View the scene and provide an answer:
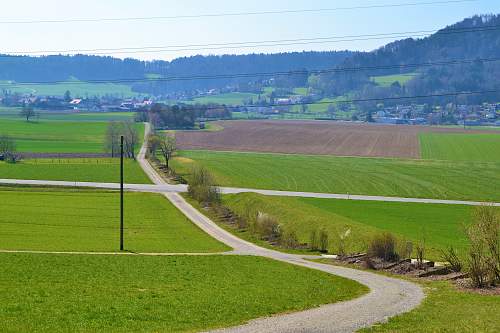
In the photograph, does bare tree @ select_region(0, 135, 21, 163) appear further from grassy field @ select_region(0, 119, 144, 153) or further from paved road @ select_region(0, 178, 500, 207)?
paved road @ select_region(0, 178, 500, 207)

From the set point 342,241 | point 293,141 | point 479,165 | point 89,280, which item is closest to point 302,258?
point 342,241

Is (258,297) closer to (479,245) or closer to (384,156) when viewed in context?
(479,245)

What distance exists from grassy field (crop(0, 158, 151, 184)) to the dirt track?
3286 centimetres

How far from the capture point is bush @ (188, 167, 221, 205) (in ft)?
253

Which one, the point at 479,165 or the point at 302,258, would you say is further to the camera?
the point at 479,165

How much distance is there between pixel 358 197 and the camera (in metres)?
83.9

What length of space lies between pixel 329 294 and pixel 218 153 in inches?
4520

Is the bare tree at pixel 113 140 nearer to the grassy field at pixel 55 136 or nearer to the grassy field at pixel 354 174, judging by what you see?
the grassy field at pixel 55 136

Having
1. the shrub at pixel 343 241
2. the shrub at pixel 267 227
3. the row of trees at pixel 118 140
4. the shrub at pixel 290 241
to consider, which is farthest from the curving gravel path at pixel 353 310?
the row of trees at pixel 118 140

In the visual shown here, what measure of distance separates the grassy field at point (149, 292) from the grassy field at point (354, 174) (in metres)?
53.0

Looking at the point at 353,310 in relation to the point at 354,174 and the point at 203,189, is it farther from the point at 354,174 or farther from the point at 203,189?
the point at 354,174

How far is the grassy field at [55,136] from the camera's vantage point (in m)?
147

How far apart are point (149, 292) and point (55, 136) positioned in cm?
14925

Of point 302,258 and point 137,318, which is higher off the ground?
point 137,318
